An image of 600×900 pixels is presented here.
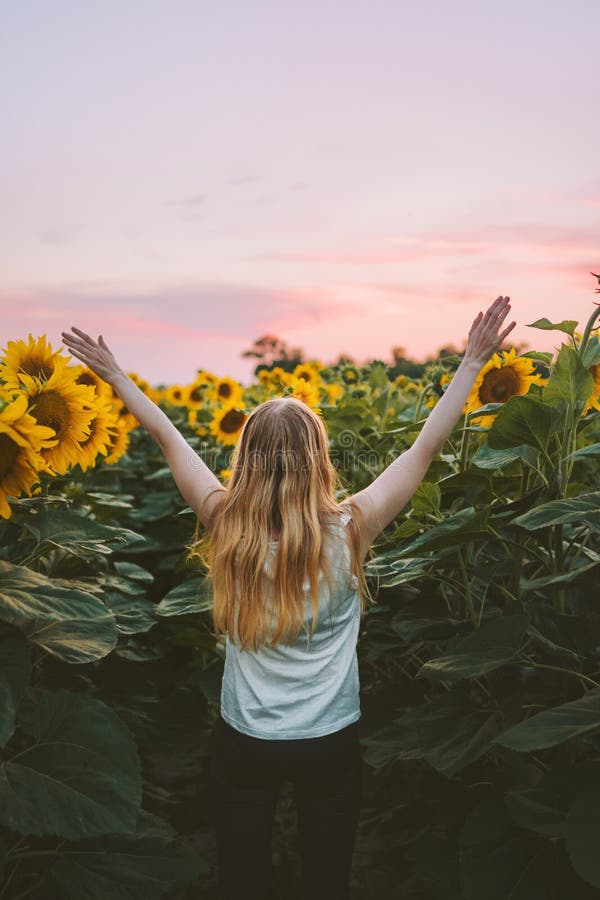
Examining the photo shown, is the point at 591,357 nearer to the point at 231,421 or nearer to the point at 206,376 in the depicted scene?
the point at 231,421

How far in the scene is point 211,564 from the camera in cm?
237

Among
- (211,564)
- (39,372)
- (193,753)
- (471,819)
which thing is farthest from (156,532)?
(471,819)

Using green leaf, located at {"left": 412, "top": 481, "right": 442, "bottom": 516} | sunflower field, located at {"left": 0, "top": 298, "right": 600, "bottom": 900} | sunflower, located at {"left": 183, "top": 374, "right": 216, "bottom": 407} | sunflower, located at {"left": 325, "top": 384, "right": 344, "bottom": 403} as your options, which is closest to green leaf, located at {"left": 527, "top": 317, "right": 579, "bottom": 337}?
sunflower field, located at {"left": 0, "top": 298, "right": 600, "bottom": 900}

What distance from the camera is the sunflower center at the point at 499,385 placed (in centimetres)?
312

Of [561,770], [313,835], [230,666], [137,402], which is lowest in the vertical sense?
[313,835]

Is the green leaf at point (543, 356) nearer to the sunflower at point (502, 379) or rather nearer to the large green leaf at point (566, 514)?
the sunflower at point (502, 379)

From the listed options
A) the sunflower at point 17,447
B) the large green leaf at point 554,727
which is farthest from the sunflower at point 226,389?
the large green leaf at point 554,727

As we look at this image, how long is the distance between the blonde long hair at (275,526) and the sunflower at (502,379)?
1.01 m

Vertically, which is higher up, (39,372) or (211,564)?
(39,372)

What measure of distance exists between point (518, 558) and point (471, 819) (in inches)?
29.8

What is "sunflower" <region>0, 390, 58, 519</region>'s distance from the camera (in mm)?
1843

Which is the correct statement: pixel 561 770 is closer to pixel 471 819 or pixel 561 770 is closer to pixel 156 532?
pixel 471 819

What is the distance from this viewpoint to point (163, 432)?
251 centimetres

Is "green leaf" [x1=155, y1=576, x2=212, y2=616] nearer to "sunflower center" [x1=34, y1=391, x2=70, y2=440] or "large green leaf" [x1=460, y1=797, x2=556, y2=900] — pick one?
"sunflower center" [x1=34, y1=391, x2=70, y2=440]
